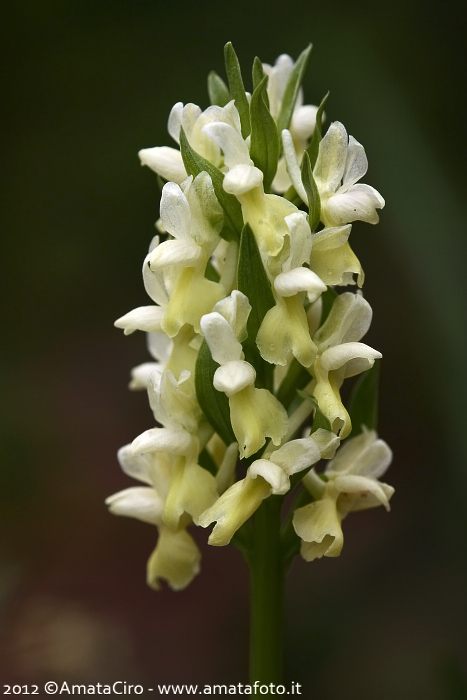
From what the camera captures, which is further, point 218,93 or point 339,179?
point 218,93

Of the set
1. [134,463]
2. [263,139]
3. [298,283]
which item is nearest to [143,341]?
[134,463]

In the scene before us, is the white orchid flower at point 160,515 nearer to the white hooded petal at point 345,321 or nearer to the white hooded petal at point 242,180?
the white hooded petal at point 345,321

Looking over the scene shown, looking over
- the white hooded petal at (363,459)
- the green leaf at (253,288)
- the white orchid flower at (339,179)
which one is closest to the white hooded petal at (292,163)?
the white orchid flower at (339,179)

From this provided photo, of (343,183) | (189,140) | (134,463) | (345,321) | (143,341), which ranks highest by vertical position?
(189,140)

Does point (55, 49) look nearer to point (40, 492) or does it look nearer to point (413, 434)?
point (40, 492)

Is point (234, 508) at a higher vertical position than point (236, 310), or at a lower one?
lower

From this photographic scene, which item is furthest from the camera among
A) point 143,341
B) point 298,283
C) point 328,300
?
point 143,341

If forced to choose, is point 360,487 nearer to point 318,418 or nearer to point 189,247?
point 318,418
